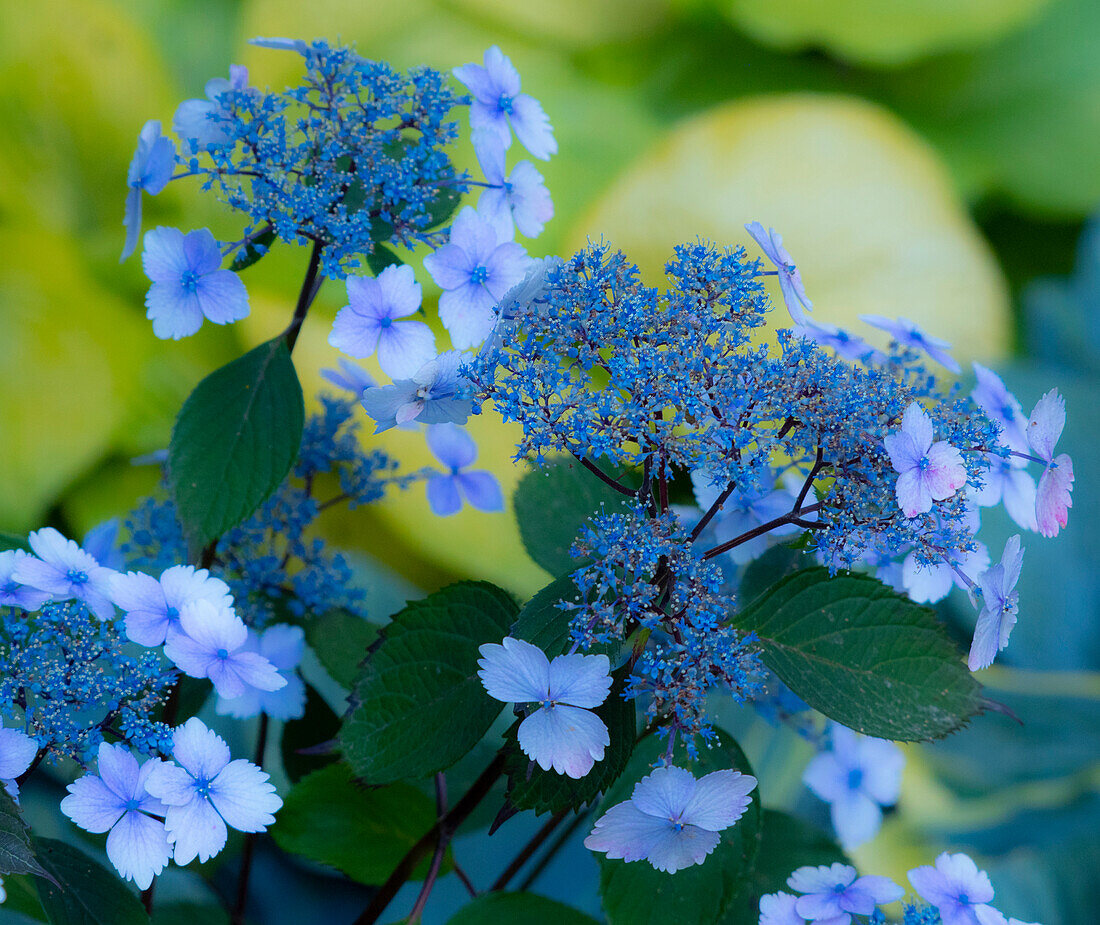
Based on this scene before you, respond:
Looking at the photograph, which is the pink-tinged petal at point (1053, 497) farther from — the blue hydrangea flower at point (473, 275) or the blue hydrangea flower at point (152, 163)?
the blue hydrangea flower at point (152, 163)

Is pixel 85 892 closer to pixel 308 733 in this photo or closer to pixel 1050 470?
pixel 308 733

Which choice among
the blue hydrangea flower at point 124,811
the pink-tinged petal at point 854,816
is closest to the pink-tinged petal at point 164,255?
the blue hydrangea flower at point 124,811

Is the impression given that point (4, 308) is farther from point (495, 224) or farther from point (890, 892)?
point (890, 892)

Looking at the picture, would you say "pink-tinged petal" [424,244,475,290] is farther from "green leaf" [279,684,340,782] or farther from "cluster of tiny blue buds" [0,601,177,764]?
"green leaf" [279,684,340,782]

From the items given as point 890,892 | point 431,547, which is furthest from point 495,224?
point 431,547

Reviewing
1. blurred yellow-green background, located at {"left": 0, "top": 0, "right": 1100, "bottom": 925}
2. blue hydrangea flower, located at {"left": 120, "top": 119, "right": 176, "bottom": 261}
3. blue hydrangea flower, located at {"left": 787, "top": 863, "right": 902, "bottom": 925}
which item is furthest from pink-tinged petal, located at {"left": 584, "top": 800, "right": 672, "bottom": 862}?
blurred yellow-green background, located at {"left": 0, "top": 0, "right": 1100, "bottom": 925}

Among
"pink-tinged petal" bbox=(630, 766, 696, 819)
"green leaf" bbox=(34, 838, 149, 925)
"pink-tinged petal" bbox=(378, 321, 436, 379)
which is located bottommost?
"green leaf" bbox=(34, 838, 149, 925)
